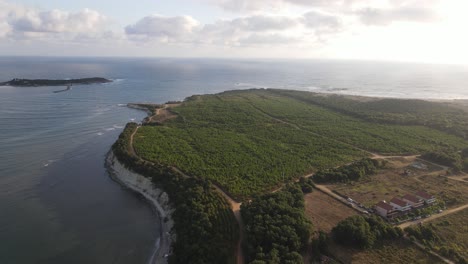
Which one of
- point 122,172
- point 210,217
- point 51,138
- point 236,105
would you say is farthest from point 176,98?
point 210,217

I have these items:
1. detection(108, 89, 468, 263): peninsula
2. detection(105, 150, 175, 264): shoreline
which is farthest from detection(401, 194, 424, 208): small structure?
detection(105, 150, 175, 264): shoreline

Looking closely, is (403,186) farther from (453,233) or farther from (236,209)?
(236,209)

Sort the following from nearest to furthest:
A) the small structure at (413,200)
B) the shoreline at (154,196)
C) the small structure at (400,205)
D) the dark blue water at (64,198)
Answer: the shoreline at (154,196)
the dark blue water at (64,198)
the small structure at (400,205)
the small structure at (413,200)

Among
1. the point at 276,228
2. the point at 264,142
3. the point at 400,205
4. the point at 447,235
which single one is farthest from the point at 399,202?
the point at 264,142

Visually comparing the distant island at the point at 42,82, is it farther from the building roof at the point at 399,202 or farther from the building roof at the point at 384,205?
the building roof at the point at 399,202

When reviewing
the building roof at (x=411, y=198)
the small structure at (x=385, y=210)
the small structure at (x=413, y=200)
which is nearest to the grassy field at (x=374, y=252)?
the small structure at (x=385, y=210)
